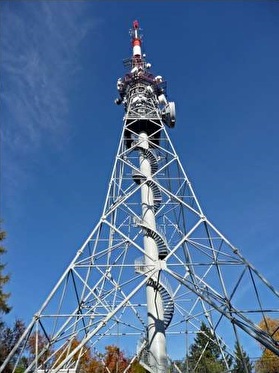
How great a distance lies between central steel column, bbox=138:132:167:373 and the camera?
49.5 ft

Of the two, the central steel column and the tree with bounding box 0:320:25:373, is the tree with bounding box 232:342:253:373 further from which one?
the tree with bounding box 0:320:25:373

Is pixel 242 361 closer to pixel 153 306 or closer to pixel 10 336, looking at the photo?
pixel 153 306

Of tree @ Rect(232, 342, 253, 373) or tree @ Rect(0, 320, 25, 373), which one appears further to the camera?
tree @ Rect(0, 320, 25, 373)

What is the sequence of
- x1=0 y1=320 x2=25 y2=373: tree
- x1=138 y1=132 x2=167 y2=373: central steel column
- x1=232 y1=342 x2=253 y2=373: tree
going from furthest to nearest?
x1=0 y1=320 x2=25 y2=373: tree, x1=138 y1=132 x2=167 y2=373: central steel column, x1=232 y1=342 x2=253 y2=373: tree

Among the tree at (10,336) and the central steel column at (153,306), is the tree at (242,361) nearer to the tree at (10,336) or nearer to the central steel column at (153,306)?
the central steel column at (153,306)

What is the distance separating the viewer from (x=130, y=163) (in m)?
20.7

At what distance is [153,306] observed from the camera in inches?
642

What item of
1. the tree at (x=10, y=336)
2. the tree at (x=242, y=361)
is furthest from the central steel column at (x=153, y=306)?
the tree at (x=10, y=336)

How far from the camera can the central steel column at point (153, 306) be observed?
15.1 metres

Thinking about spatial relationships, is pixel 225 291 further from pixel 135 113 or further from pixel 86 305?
pixel 135 113

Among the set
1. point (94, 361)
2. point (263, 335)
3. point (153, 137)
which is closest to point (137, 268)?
point (263, 335)

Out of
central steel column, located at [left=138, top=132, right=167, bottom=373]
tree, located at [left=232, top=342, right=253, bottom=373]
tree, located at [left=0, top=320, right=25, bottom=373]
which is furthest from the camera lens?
tree, located at [left=0, top=320, right=25, bottom=373]

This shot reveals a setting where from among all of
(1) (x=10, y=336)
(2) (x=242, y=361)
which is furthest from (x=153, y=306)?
(1) (x=10, y=336)

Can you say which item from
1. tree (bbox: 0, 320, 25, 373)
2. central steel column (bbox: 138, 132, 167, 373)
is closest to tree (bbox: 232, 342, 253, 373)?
central steel column (bbox: 138, 132, 167, 373)
